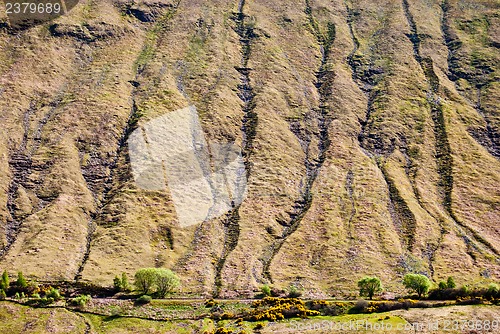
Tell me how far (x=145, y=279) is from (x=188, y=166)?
201ft

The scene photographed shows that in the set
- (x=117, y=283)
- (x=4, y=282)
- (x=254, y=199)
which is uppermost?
(x=254, y=199)

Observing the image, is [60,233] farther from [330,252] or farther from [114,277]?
[330,252]

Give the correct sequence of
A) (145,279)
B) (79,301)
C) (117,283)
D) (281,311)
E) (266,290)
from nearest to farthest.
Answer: (281,311), (79,301), (145,279), (117,283), (266,290)

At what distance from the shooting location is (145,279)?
11444 cm

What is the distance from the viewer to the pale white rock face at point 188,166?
160 meters

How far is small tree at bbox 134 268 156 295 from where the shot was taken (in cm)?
11388

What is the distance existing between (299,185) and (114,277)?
66372 millimetres

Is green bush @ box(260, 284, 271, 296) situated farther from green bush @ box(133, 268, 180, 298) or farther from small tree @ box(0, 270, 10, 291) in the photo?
small tree @ box(0, 270, 10, 291)

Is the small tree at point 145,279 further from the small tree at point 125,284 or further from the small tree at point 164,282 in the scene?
the small tree at point 125,284

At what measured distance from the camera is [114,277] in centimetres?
12644

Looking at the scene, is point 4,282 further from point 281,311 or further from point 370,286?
point 370,286

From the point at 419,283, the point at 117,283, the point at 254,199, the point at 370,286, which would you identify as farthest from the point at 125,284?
the point at 419,283

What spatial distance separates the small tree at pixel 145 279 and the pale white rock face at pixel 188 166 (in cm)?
3725

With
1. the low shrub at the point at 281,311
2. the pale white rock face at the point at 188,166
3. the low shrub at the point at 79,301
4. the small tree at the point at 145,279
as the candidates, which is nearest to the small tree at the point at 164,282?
the small tree at the point at 145,279
